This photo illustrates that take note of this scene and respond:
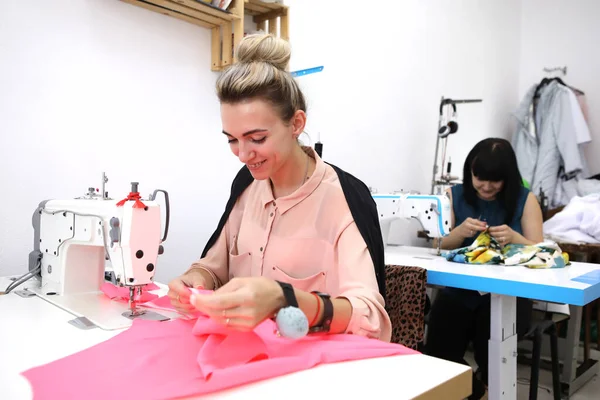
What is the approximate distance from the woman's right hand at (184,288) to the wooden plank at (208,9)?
114cm

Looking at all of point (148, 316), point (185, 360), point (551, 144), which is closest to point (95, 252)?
point (148, 316)

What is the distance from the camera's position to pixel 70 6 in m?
1.81

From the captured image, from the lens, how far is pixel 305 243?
1385 mm

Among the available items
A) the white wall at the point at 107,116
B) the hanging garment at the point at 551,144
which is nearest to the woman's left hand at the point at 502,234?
the white wall at the point at 107,116

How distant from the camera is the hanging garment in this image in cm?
454

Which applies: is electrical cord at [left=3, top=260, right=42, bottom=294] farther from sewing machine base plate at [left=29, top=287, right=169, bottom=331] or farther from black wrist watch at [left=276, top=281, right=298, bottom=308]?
black wrist watch at [left=276, top=281, right=298, bottom=308]

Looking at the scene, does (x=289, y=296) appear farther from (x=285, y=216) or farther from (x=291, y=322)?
(x=285, y=216)

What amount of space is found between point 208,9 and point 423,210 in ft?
4.25

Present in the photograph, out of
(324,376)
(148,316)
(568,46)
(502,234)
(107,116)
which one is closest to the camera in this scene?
(324,376)

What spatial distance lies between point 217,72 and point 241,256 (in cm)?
115

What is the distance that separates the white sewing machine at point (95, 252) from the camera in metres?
1.24

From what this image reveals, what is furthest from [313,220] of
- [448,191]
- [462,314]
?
[448,191]

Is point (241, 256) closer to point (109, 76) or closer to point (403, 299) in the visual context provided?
point (403, 299)

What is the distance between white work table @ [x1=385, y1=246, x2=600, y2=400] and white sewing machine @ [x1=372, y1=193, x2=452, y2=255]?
27cm
